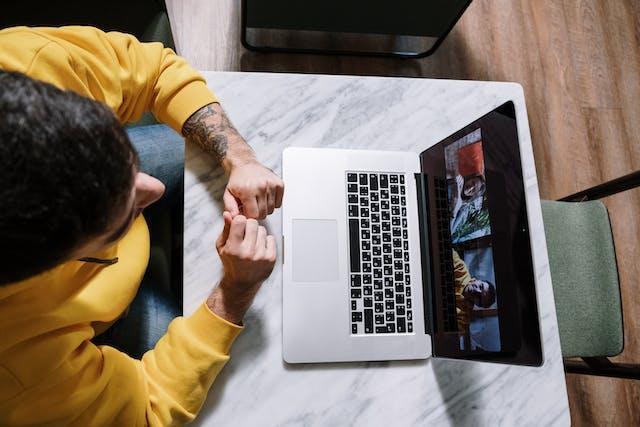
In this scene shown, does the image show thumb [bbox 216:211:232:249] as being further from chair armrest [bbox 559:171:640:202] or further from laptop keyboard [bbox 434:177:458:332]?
chair armrest [bbox 559:171:640:202]

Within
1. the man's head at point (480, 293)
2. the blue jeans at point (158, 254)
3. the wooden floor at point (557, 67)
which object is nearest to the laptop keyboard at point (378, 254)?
the man's head at point (480, 293)

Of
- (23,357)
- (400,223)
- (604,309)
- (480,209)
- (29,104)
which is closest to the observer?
(29,104)

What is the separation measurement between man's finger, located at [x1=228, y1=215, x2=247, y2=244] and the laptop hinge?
1.12 ft

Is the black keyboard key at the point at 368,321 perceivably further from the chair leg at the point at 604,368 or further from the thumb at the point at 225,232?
the chair leg at the point at 604,368

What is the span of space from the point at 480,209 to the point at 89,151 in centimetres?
61

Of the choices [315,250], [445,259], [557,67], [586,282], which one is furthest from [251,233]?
[557,67]

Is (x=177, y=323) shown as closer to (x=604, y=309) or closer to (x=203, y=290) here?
(x=203, y=290)

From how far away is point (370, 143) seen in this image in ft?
3.39

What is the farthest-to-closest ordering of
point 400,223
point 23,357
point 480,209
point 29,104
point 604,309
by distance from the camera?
point 604,309 → point 400,223 → point 480,209 → point 23,357 → point 29,104

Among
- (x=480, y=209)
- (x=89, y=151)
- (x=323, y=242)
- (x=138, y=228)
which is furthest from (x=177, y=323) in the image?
(x=480, y=209)

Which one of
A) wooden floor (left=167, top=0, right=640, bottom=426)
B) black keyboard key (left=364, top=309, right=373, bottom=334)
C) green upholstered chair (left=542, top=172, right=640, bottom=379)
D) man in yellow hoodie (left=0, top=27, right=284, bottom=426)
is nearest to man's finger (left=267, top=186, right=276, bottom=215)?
man in yellow hoodie (left=0, top=27, right=284, bottom=426)

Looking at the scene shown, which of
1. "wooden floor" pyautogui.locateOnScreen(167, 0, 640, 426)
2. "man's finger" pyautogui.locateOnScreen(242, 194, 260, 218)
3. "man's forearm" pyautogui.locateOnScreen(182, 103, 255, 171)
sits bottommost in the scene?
"man's finger" pyautogui.locateOnScreen(242, 194, 260, 218)

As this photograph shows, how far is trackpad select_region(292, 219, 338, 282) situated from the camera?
36.8 inches

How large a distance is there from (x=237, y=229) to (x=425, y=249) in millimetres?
355
